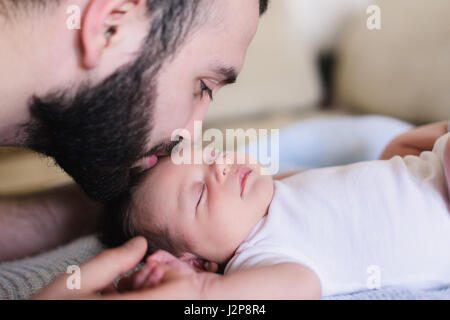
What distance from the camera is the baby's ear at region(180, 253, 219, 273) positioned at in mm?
924

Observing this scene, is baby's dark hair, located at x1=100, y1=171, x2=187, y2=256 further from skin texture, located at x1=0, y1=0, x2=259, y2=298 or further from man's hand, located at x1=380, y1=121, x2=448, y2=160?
man's hand, located at x1=380, y1=121, x2=448, y2=160

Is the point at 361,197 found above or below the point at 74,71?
below

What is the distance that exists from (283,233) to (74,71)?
48cm

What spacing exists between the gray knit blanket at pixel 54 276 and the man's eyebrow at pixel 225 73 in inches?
17.9

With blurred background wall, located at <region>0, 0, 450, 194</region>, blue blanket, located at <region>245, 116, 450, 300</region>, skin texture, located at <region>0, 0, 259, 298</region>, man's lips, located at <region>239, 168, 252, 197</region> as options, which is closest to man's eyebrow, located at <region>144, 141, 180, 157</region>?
skin texture, located at <region>0, 0, 259, 298</region>

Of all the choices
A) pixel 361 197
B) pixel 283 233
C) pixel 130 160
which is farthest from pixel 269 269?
pixel 130 160

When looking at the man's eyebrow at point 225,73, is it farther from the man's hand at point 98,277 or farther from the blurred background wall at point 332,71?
the blurred background wall at point 332,71

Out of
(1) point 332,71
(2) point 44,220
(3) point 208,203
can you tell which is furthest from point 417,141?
(1) point 332,71

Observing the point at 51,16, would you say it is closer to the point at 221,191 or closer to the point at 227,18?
the point at 227,18

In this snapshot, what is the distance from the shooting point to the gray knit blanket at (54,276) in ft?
2.51

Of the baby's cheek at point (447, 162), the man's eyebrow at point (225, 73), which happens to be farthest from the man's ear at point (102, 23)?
the baby's cheek at point (447, 162)

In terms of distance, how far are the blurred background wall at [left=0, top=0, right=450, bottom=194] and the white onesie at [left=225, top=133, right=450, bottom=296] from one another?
25.8 inches

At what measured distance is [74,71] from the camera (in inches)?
33.2

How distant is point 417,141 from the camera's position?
1.09 m
